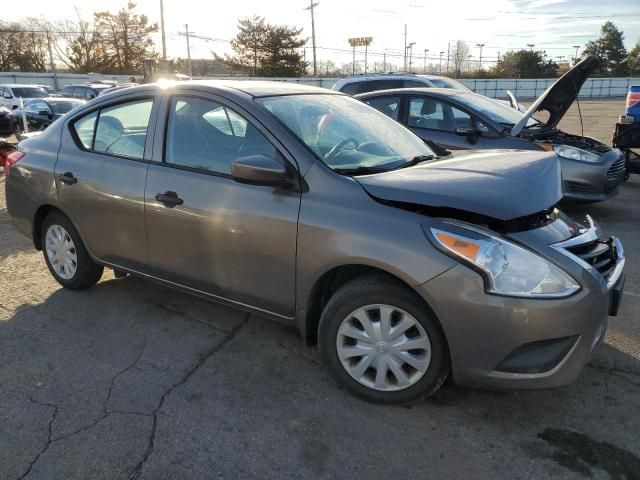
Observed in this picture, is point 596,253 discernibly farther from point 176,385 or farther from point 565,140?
point 565,140

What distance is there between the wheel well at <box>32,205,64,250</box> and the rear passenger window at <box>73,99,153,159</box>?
2.11ft

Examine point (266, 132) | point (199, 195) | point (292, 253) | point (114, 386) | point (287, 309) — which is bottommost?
point (114, 386)

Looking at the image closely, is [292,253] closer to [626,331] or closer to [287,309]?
[287,309]

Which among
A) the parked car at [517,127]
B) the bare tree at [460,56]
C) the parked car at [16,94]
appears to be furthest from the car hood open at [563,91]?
the bare tree at [460,56]

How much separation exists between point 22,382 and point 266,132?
6.51ft

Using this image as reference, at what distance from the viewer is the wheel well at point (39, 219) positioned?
419 cm

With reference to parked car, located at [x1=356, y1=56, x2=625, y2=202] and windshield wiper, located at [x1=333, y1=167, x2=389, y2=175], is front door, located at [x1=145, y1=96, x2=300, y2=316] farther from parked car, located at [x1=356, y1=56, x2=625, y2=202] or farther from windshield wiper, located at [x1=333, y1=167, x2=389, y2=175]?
parked car, located at [x1=356, y1=56, x2=625, y2=202]

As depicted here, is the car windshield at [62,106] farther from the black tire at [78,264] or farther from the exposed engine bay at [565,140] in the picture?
the exposed engine bay at [565,140]

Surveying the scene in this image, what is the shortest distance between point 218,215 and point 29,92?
22.6 meters

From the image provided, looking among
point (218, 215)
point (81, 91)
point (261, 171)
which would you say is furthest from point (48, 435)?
point (81, 91)

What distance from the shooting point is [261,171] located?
274 centimetres

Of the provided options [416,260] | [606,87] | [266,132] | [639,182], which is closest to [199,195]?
[266,132]

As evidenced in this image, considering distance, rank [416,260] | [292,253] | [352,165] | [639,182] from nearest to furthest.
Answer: [416,260], [292,253], [352,165], [639,182]

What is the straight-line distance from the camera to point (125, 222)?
3.59 m
